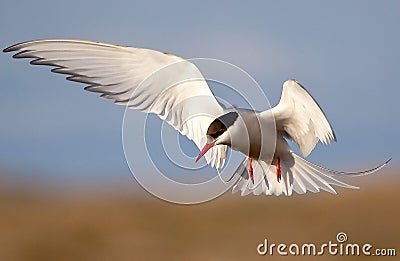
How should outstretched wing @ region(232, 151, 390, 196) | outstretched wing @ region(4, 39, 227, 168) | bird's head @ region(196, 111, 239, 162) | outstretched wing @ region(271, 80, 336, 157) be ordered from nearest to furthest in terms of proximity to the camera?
outstretched wing @ region(4, 39, 227, 168)
outstretched wing @ region(271, 80, 336, 157)
bird's head @ region(196, 111, 239, 162)
outstretched wing @ region(232, 151, 390, 196)

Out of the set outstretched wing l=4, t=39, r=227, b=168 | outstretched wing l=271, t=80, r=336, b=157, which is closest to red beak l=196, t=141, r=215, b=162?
outstretched wing l=4, t=39, r=227, b=168

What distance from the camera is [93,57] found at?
5.33 metres

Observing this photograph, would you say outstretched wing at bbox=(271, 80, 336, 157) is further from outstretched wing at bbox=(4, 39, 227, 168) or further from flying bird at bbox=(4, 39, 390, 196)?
outstretched wing at bbox=(4, 39, 227, 168)

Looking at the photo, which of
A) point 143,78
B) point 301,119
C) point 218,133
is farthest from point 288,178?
point 143,78

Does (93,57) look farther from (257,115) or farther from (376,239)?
(376,239)

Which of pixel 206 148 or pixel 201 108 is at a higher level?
pixel 201 108

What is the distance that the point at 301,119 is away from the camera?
5.53m

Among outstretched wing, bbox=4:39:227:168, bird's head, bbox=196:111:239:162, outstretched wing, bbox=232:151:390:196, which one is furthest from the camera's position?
outstretched wing, bbox=232:151:390:196

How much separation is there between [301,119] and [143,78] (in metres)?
0.86

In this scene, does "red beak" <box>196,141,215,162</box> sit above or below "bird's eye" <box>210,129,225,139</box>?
below

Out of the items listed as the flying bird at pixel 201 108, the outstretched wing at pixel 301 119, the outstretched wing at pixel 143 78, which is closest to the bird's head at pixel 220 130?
the flying bird at pixel 201 108

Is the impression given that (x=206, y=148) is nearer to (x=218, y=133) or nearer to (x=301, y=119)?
(x=218, y=133)

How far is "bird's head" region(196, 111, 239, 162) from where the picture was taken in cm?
544

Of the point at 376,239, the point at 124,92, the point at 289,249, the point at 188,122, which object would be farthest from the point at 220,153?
the point at 376,239
